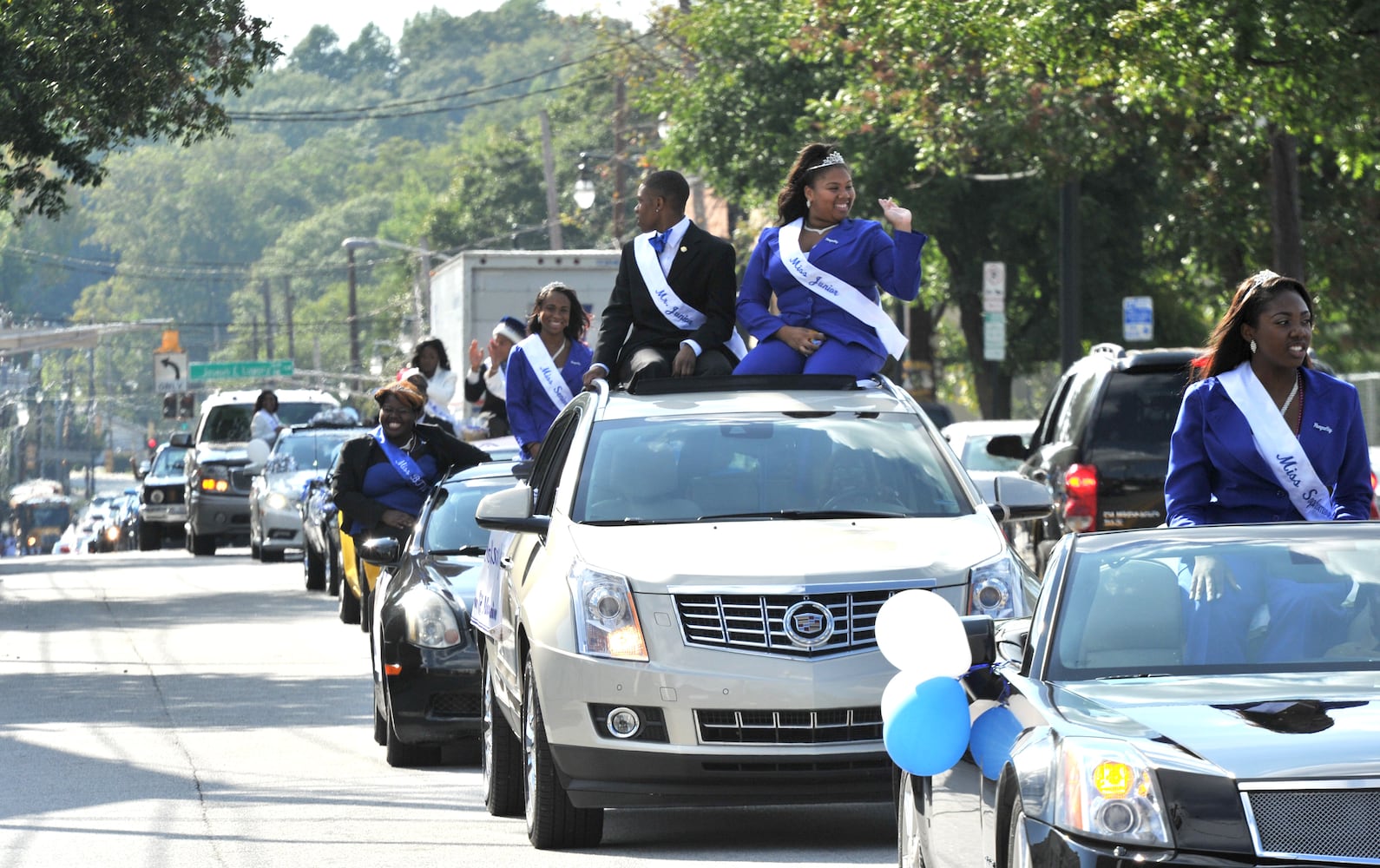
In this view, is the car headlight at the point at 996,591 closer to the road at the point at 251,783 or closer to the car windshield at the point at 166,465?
the road at the point at 251,783

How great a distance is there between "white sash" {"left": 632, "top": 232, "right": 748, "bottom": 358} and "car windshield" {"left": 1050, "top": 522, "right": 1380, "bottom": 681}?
455 cm

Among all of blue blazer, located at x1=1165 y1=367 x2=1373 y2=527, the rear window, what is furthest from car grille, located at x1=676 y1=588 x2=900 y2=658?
the rear window

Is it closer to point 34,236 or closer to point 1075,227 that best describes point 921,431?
point 1075,227

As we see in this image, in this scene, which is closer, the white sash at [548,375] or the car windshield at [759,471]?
the car windshield at [759,471]

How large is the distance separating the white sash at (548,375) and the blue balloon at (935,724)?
5885 mm

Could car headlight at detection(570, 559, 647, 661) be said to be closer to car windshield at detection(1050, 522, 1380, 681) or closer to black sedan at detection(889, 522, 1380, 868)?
black sedan at detection(889, 522, 1380, 868)

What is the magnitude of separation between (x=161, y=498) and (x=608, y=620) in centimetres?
3220

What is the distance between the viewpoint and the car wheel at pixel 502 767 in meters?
9.38

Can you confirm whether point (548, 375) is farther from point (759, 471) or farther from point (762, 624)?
point (762, 624)

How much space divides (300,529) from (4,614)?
22.2 ft

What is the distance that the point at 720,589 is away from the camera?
8.01 m

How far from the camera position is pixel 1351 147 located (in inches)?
773

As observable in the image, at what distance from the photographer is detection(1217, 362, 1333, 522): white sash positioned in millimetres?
7211

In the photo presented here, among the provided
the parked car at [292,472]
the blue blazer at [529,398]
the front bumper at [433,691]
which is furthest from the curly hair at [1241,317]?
the parked car at [292,472]
